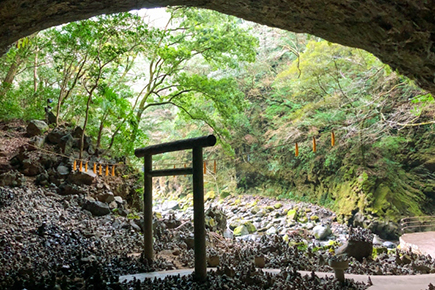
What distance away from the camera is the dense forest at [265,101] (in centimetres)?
920

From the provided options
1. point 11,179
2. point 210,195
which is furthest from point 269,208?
point 11,179

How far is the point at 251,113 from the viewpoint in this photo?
711 inches

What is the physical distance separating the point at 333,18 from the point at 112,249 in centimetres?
571

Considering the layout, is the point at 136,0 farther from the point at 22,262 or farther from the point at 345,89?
the point at 345,89

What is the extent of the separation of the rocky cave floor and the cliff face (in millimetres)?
2797

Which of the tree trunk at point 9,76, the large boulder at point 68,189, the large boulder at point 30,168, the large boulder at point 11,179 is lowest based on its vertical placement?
the large boulder at point 68,189

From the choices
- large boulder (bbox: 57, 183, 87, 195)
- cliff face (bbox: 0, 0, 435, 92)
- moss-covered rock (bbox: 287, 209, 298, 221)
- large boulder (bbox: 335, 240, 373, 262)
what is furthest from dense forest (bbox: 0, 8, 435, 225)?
cliff face (bbox: 0, 0, 435, 92)

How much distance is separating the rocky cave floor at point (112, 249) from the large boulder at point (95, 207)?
27 millimetres

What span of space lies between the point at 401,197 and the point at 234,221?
24.1 feet

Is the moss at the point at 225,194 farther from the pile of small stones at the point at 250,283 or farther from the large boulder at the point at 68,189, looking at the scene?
the pile of small stones at the point at 250,283

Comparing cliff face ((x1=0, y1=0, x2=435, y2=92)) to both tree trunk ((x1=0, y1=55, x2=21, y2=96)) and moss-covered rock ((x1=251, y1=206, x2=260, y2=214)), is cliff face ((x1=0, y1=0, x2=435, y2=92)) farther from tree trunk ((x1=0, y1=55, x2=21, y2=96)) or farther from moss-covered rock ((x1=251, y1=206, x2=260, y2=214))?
moss-covered rock ((x1=251, y1=206, x2=260, y2=214))

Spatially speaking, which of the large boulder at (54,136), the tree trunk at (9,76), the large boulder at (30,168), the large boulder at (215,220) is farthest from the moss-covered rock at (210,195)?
the tree trunk at (9,76)

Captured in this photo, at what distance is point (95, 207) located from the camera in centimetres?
791

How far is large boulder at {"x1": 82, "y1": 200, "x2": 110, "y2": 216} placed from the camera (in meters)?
7.89
